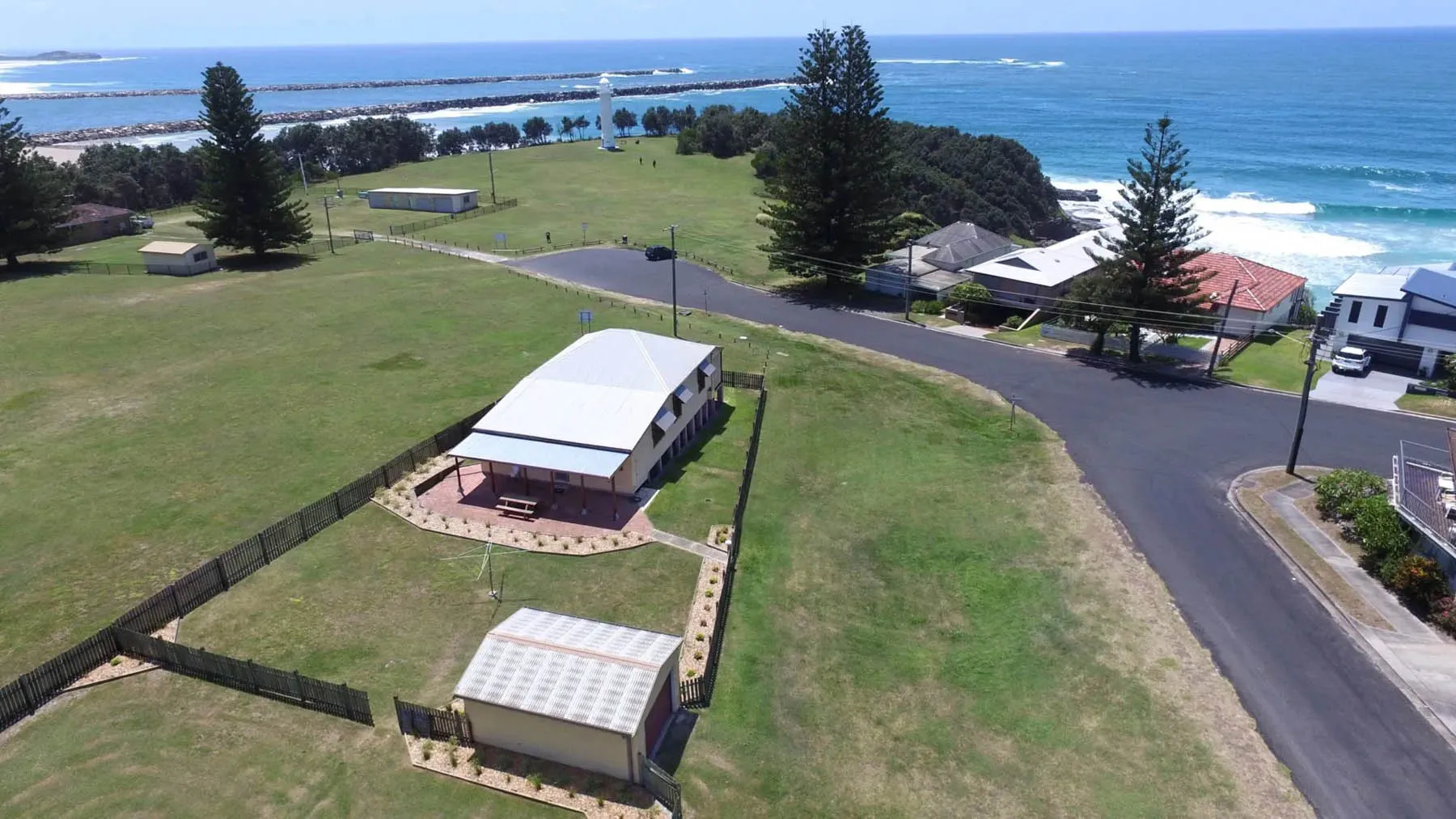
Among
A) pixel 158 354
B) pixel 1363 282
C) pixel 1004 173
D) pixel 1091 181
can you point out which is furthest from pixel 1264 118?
pixel 158 354

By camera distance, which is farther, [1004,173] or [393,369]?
[1004,173]

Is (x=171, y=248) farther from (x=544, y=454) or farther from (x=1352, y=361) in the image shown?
(x=1352, y=361)

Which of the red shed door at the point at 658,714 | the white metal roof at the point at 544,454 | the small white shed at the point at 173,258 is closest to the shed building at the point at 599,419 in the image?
the white metal roof at the point at 544,454

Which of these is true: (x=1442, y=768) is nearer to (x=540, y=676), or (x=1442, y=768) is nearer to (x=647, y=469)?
(x=540, y=676)

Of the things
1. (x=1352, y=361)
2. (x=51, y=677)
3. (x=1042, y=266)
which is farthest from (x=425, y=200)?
(x=1352, y=361)

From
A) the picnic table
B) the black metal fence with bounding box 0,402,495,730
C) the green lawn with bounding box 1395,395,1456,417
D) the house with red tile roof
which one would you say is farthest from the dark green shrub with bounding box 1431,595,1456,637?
the black metal fence with bounding box 0,402,495,730

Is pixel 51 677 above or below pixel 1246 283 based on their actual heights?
below

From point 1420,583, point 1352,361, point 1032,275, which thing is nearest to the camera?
point 1420,583
